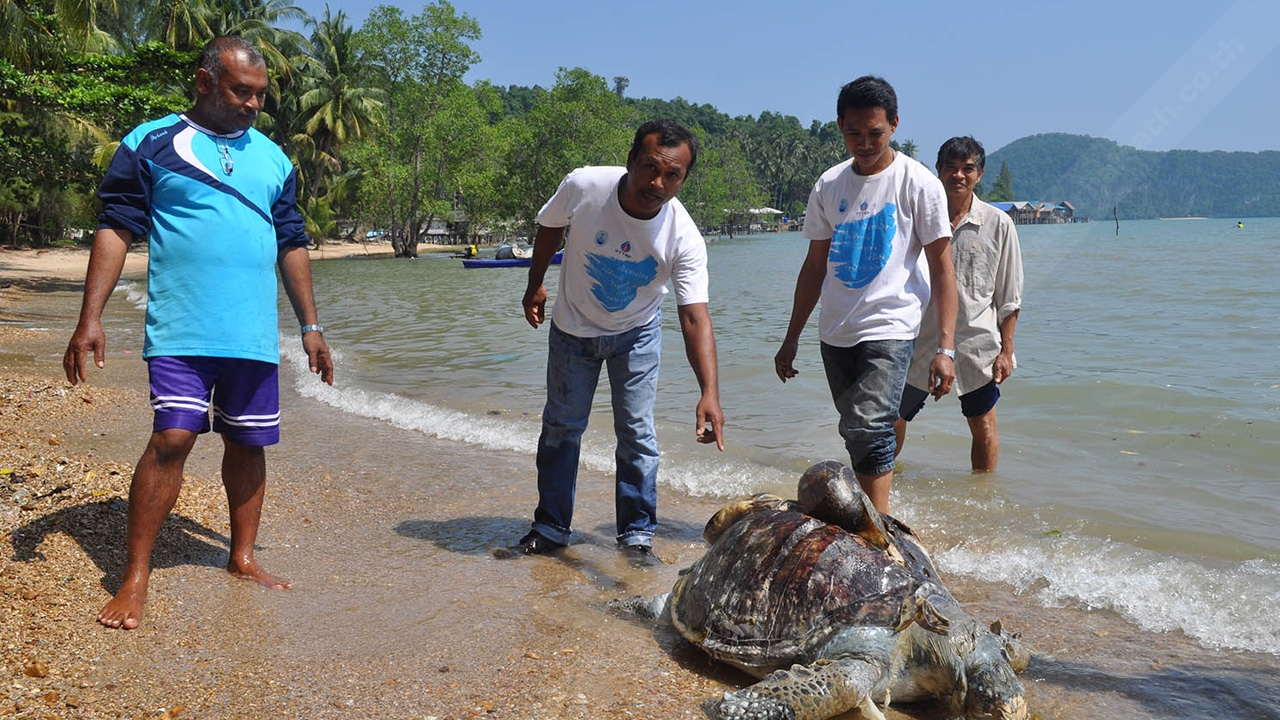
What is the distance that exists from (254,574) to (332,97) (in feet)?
170

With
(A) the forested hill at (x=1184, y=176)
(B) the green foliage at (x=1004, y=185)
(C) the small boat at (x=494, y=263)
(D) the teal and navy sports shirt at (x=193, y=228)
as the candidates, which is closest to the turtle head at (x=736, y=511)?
(D) the teal and navy sports shirt at (x=193, y=228)

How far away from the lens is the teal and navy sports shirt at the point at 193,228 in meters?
2.95

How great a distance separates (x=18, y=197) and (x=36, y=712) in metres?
23.0

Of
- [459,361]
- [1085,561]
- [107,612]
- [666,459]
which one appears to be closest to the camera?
[107,612]

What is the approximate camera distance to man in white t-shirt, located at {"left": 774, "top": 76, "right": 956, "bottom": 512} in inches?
143

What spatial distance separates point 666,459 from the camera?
6297 mm

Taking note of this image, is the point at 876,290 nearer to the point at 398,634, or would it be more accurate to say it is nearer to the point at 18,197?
the point at 398,634

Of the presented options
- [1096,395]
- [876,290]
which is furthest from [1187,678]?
[1096,395]

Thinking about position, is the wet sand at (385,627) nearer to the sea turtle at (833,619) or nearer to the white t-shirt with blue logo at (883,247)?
the sea turtle at (833,619)

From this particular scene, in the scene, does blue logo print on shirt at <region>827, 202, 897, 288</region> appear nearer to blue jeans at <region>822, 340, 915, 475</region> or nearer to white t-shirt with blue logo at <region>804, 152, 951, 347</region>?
white t-shirt with blue logo at <region>804, 152, 951, 347</region>

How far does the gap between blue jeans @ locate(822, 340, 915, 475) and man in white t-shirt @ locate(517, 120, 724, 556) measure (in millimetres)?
594

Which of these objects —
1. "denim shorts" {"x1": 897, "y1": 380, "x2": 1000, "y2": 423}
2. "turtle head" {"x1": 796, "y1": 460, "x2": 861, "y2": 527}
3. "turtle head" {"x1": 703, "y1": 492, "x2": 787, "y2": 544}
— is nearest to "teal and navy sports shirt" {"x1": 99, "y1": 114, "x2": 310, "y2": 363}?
"turtle head" {"x1": 703, "y1": 492, "x2": 787, "y2": 544}

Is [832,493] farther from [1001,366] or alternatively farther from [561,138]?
[561,138]

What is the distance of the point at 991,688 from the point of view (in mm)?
2559
